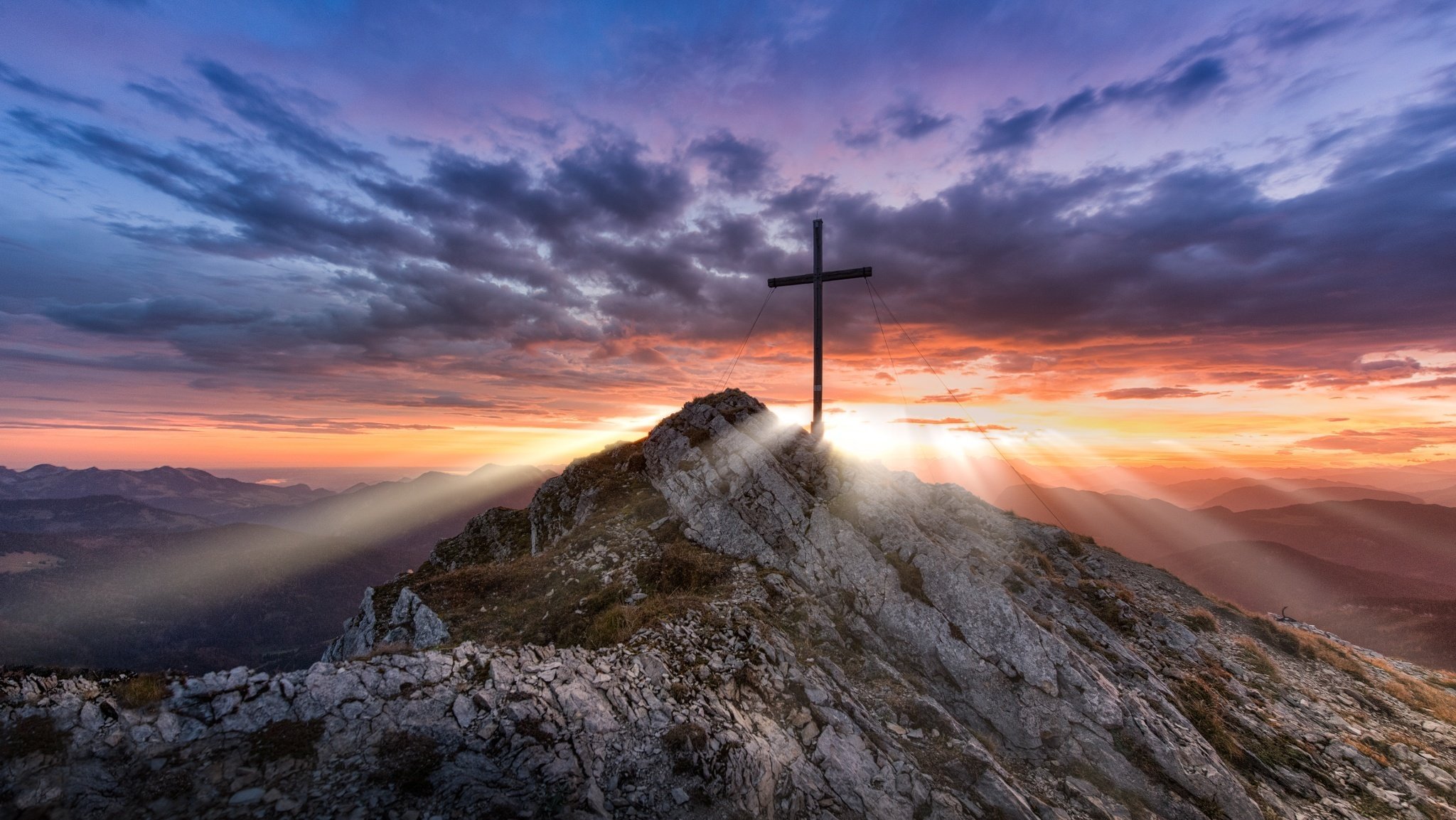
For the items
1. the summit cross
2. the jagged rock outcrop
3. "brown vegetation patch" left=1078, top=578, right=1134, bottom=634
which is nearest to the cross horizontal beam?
the summit cross

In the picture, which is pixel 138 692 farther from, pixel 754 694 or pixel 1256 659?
pixel 1256 659

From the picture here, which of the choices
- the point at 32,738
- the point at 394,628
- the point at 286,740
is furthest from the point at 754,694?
the point at 394,628

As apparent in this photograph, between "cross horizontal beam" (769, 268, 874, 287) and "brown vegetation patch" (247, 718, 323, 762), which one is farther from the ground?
"cross horizontal beam" (769, 268, 874, 287)

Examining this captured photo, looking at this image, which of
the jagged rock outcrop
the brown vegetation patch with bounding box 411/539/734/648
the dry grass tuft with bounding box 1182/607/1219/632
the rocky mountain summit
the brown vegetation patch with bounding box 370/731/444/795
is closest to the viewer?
the rocky mountain summit

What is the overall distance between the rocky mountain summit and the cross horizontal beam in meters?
6.98

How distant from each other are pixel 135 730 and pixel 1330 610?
101339 millimetres

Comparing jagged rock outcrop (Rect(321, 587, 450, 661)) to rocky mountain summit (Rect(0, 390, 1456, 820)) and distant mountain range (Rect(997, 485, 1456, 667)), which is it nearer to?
rocky mountain summit (Rect(0, 390, 1456, 820))

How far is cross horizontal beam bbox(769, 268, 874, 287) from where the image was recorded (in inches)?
976

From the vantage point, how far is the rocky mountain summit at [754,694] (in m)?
8.02

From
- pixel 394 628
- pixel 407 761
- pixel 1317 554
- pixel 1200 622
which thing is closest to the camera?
pixel 407 761

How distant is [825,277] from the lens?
2538cm

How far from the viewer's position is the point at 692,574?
669 inches

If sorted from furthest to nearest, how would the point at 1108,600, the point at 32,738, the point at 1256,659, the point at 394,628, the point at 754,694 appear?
the point at 1108,600 < the point at 1256,659 < the point at 394,628 < the point at 754,694 < the point at 32,738

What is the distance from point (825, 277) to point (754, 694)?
64.1ft
